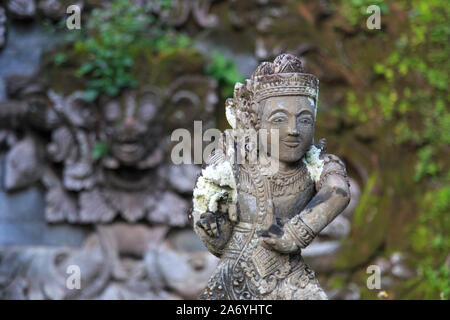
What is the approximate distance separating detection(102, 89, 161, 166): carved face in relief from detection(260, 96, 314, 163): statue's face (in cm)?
292

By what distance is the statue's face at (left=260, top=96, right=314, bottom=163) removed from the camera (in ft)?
11.1

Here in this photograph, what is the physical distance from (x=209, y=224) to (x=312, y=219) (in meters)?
0.52

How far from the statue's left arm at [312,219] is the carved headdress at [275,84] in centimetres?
48

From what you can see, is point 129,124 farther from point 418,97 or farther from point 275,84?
point 275,84

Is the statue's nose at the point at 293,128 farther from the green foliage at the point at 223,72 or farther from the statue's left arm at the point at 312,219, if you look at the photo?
the green foliage at the point at 223,72

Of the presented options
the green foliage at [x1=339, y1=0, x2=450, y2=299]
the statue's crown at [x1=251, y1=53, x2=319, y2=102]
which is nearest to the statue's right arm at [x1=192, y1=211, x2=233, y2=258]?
the statue's crown at [x1=251, y1=53, x2=319, y2=102]

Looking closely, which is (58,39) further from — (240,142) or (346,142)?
(240,142)

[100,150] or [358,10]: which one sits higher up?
[358,10]

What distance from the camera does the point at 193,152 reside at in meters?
6.38

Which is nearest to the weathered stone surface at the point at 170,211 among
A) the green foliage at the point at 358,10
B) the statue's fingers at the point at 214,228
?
the green foliage at the point at 358,10

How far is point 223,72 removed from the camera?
256 inches

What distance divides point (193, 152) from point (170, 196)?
0.49 meters

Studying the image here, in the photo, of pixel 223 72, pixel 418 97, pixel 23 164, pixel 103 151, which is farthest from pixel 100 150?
pixel 418 97
